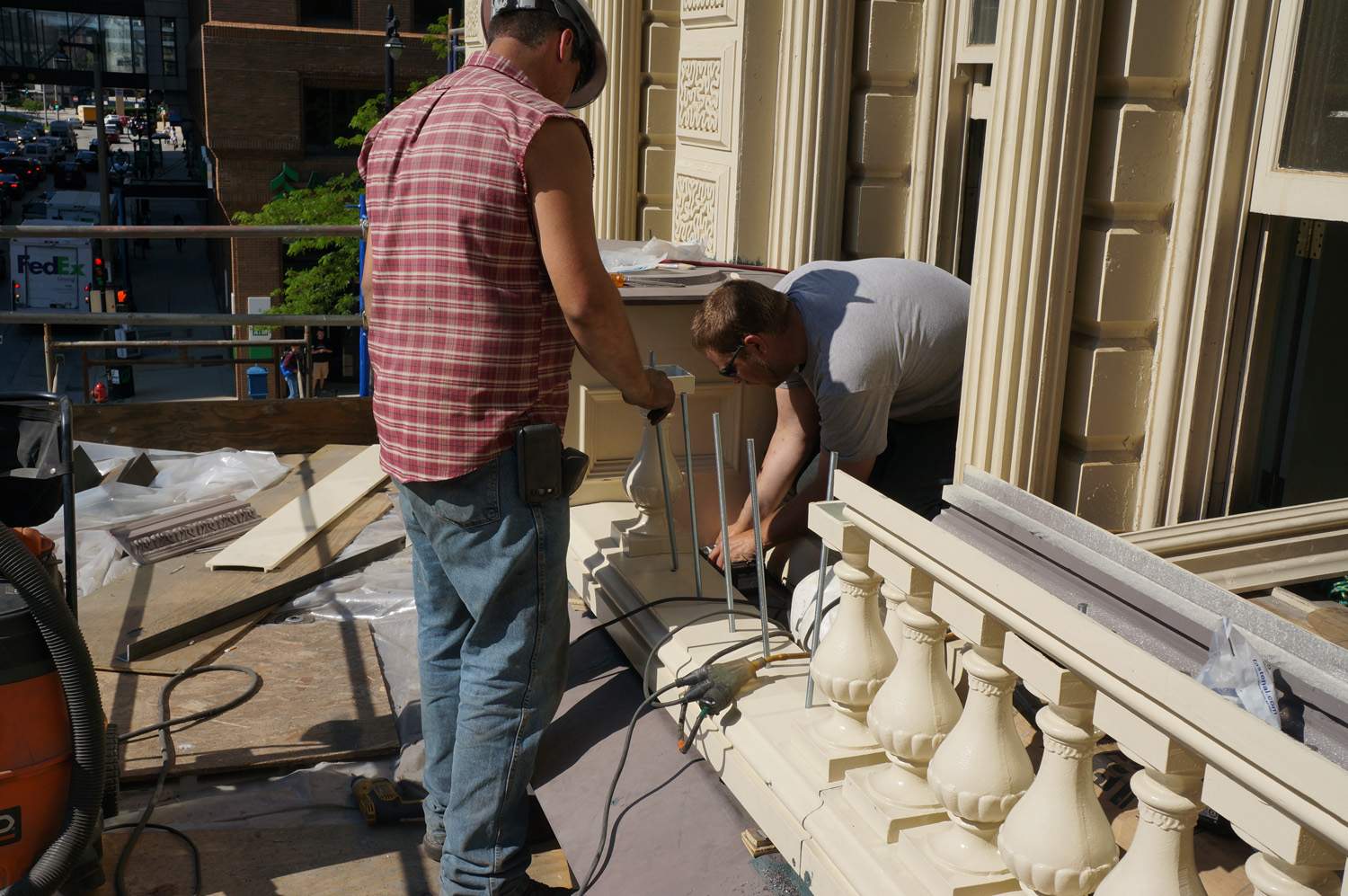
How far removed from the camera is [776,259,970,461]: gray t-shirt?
3.91m

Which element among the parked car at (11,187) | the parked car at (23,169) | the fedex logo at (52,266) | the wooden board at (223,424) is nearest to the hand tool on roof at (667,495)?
the wooden board at (223,424)

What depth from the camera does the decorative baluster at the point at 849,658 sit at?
8.59ft

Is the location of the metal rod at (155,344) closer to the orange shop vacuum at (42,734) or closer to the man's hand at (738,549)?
the man's hand at (738,549)

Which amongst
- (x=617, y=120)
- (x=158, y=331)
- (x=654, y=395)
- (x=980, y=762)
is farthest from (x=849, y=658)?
(x=158, y=331)

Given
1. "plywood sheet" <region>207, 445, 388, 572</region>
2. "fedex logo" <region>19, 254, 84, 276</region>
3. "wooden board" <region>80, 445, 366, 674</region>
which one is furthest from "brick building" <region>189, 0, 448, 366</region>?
"wooden board" <region>80, 445, 366, 674</region>

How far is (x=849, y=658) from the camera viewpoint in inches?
106

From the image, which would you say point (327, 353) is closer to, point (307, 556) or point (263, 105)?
point (263, 105)

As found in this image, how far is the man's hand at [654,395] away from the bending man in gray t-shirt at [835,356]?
0.66 meters

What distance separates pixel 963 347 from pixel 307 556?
298cm

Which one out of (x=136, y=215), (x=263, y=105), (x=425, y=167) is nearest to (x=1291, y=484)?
(x=425, y=167)

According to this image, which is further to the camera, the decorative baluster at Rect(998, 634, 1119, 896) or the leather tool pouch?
the leather tool pouch

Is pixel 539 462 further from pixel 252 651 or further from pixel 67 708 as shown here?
pixel 252 651

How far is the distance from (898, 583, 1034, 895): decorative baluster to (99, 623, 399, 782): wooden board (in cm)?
227

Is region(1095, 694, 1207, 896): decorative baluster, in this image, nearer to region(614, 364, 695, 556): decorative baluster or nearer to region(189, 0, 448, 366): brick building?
region(614, 364, 695, 556): decorative baluster
